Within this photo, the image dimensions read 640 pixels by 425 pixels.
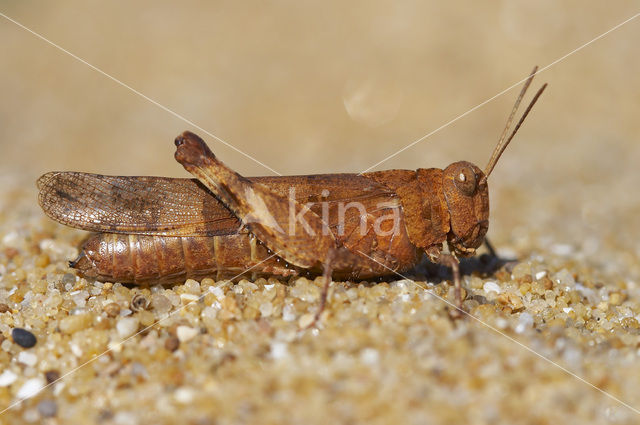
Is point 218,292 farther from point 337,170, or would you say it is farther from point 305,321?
point 337,170

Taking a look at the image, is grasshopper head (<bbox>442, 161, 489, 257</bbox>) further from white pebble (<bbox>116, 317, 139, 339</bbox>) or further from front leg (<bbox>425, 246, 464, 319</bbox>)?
white pebble (<bbox>116, 317, 139, 339</bbox>)

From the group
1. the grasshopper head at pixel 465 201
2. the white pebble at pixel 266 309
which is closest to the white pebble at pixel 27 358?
the white pebble at pixel 266 309

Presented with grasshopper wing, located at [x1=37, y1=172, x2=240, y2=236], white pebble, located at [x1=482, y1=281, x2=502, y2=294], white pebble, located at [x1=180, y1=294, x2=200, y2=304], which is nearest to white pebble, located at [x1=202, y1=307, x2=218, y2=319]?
white pebble, located at [x1=180, y1=294, x2=200, y2=304]

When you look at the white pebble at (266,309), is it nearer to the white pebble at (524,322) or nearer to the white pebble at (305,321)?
the white pebble at (305,321)

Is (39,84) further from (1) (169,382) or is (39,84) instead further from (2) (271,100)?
(1) (169,382)

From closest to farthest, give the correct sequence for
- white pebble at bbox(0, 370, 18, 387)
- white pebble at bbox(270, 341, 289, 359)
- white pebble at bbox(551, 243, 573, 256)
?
white pebble at bbox(270, 341, 289, 359) → white pebble at bbox(0, 370, 18, 387) → white pebble at bbox(551, 243, 573, 256)

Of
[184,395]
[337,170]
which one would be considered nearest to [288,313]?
[184,395]

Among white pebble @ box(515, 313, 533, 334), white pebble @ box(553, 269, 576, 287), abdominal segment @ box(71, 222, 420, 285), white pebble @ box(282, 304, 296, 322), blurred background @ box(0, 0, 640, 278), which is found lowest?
white pebble @ box(515, 313, 533, 334)
